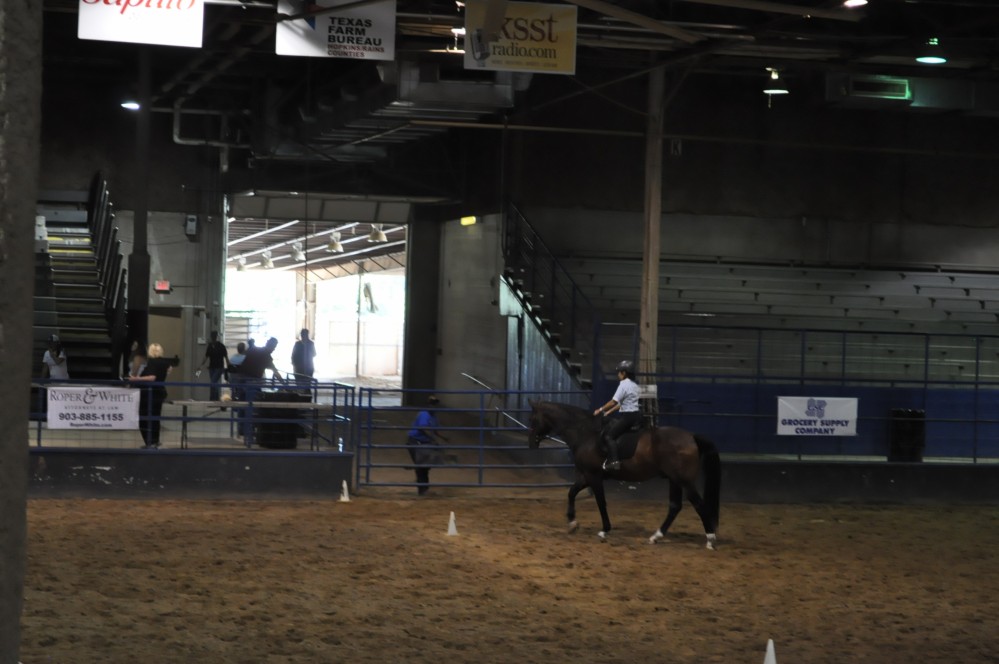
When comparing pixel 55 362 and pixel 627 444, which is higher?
pixel 55 362

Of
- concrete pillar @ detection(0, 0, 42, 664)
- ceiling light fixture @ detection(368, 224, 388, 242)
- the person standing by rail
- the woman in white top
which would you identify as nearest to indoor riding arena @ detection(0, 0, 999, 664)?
concrete pillar @ detection(0, 0, 42, 664)

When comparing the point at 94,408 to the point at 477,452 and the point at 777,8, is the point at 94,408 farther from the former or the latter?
the point at 777,8

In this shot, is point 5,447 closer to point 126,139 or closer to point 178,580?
point 178,580

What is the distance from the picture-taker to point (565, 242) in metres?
24.3

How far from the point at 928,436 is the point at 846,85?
6.45 m

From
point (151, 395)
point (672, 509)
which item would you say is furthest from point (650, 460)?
point (151, 395)

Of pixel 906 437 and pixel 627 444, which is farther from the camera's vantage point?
pixel 906 437

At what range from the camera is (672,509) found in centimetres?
1409

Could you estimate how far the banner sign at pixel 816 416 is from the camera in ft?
59.4

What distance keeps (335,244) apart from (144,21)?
52.6 ft

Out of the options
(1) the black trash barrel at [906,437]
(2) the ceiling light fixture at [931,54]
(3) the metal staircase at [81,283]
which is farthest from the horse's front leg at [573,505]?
(3) the metal staircase at [81,283]

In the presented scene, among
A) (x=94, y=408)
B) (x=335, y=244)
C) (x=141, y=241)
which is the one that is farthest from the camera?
(x=335, y=244)

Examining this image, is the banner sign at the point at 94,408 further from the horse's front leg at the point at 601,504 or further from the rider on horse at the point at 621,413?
the rider on horse at the point at 621,413

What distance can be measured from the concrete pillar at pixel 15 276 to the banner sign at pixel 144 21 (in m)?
11.0
